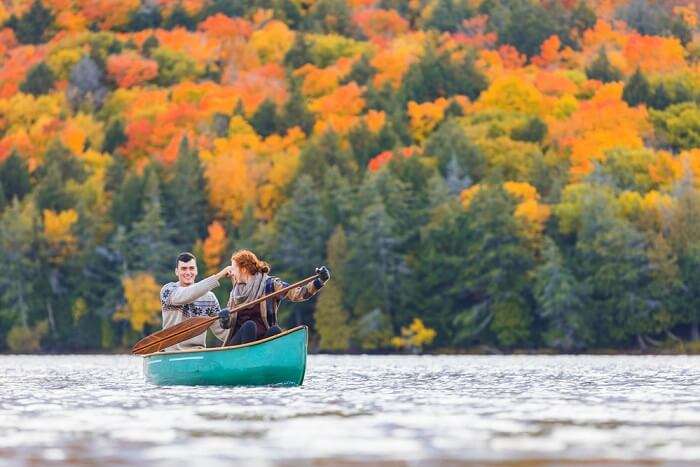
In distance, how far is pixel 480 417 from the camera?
24422 millimetres

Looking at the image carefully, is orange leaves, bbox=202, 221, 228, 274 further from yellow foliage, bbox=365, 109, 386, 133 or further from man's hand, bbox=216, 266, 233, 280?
man's hand, bbox=216, 266, 233, 280

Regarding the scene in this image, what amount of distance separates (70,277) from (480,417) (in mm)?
108355

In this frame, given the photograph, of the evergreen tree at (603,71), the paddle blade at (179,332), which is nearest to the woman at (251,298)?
the paddle blade at (179,332)

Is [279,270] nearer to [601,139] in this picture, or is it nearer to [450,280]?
[450,280]

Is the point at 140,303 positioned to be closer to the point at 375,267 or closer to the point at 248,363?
the point at 375,267

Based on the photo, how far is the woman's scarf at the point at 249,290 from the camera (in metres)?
33.1

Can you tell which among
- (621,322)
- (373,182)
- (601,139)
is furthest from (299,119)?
(621,322)

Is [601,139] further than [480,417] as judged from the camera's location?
Yes

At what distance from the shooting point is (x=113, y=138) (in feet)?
552

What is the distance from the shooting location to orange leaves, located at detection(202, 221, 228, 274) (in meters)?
130

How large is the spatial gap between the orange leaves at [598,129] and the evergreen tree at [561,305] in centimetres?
2313

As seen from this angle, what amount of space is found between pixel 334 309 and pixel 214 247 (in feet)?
58.2

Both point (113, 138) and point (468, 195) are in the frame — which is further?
point (113, 138)

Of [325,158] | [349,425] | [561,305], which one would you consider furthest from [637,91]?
[349,425]
